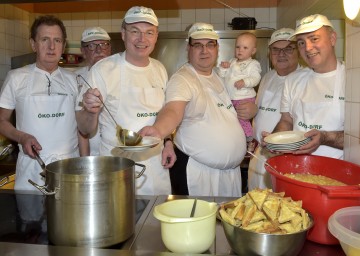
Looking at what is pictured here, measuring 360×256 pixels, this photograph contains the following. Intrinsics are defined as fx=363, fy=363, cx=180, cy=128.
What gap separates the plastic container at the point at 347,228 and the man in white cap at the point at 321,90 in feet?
2.20

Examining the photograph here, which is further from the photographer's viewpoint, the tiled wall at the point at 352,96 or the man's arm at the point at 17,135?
the man's arm at the point at 17,135

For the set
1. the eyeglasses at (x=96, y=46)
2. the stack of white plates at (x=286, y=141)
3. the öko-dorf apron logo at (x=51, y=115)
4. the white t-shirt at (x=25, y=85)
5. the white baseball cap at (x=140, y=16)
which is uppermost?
the white baseball cap at (x=140, y=16)

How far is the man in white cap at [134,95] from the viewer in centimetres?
175

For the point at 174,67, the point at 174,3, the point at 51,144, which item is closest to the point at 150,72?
the point at 51,144

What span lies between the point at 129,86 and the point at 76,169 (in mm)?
790

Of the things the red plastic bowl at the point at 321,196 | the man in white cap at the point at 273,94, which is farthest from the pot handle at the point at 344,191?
the man in white cap at the point at 273,94

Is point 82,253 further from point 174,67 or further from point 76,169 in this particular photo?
A: point 174,67

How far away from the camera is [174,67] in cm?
323

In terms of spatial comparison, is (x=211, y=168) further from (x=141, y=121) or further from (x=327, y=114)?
Result: (x=327, y=114)

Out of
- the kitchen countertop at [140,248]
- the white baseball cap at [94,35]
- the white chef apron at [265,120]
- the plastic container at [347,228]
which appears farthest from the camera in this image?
the white baseball cap at [94,35]

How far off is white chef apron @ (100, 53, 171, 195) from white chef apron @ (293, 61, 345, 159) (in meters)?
0.69

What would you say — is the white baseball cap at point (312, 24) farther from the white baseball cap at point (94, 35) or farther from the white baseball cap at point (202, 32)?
Result: the white baseball cap at point (94, 35)

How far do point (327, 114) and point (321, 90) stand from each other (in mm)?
119

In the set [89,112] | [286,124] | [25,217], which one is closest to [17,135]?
[89,112]
